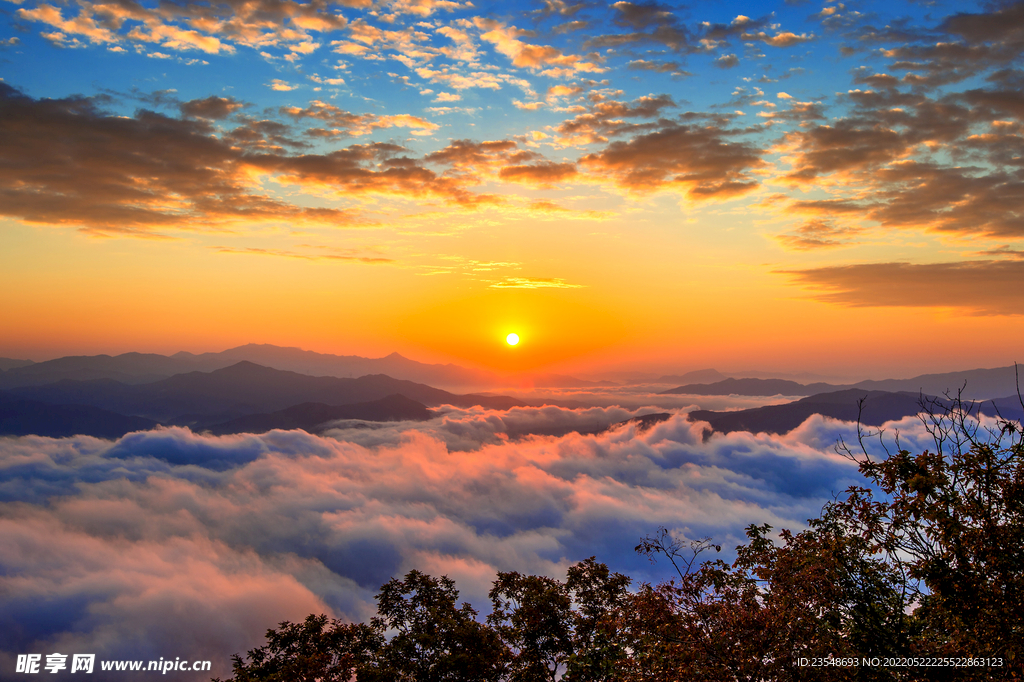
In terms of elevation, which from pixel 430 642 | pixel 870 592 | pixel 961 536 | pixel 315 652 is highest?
pixel 961 536

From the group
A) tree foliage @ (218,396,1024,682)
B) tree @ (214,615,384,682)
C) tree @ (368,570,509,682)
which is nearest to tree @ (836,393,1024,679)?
tree foliage @ (218,396,1024,682)

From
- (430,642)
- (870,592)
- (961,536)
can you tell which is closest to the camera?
(961,536)

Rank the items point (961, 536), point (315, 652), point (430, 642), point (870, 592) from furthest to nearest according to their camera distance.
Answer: point (430, 642), point (315, 652), point (870, 592), point (961, 536)

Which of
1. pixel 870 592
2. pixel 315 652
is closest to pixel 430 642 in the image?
pixel 315 652

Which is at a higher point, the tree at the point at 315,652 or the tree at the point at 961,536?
the tree at the point at 961,536

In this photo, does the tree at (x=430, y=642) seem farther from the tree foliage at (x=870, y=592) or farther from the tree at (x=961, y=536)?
the tree at (x=961, y=536)

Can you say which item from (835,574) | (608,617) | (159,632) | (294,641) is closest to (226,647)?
(159,632)

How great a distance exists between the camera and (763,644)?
13453mm

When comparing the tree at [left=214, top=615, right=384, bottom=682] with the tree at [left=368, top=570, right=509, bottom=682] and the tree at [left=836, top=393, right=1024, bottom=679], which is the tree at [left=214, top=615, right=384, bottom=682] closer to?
the tree at [left=368, top=570, right=509, bottom=682]

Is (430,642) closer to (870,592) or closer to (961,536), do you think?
(870,592)

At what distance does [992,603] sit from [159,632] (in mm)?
227453

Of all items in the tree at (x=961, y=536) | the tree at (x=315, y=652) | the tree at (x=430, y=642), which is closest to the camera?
the tree at (x=961, y=536)

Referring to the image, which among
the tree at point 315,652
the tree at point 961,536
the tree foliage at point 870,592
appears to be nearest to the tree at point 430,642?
the tree at point 315,652

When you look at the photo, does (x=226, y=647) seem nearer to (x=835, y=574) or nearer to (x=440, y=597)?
(x=440, y=597)
